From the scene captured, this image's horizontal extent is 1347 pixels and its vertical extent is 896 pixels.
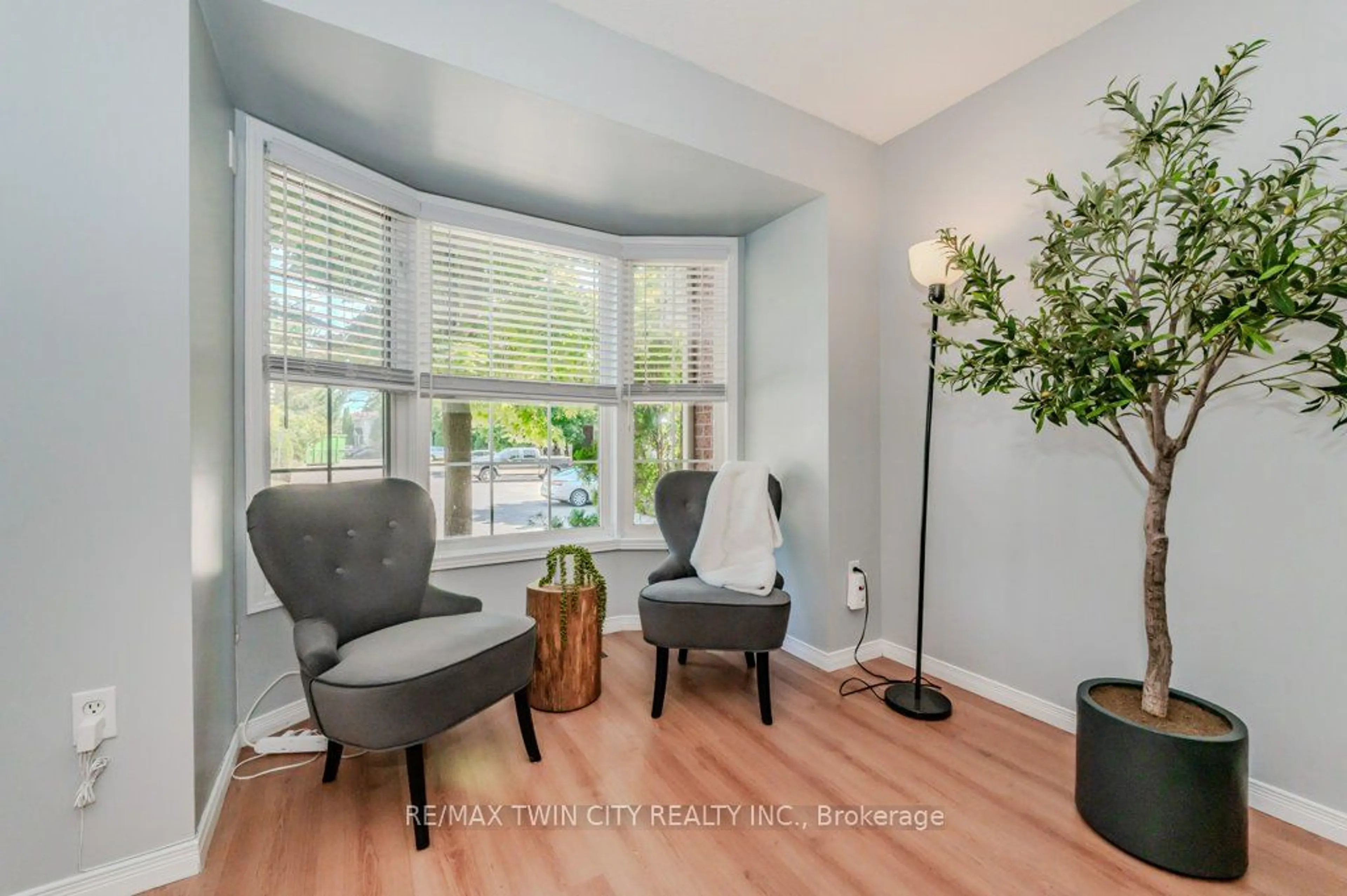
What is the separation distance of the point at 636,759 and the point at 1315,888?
1.85m

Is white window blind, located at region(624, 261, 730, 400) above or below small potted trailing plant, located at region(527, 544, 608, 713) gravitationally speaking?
above

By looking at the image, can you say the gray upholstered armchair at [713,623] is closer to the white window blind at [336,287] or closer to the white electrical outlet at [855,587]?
the white electrical outlet at [855,587]

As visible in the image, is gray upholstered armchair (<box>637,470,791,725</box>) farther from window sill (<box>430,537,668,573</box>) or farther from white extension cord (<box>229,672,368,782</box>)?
white extension cord (<box>229,672,368,782</box>)

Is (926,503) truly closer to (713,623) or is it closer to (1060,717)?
(1060,717)

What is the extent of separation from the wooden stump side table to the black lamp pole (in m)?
1.31

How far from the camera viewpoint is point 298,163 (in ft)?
6.84

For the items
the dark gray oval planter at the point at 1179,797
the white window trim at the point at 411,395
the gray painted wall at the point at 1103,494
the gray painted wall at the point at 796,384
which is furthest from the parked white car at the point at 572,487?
the dark gray oval planter at the point at 1179,797

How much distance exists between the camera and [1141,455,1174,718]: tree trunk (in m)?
1.52

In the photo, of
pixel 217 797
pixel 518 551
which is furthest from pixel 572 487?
pixel 217 797

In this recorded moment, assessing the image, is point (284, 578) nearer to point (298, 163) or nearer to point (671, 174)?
point (298, 163)

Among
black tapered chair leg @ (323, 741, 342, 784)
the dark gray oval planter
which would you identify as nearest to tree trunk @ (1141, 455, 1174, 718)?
the dark gray oval planter

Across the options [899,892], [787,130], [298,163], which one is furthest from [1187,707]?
[298,163]

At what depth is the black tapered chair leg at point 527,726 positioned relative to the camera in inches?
74.6

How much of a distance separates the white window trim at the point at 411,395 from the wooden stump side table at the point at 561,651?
59 centimetres
